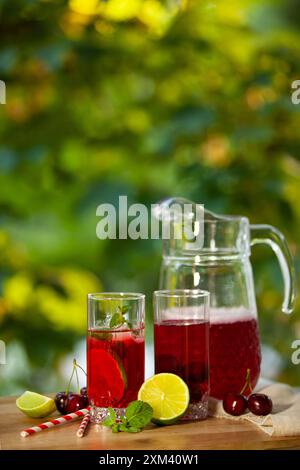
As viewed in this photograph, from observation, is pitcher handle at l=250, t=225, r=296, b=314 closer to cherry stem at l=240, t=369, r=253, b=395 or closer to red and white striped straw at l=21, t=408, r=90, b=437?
cherry stem at l=240, t=369, r=253, b=395

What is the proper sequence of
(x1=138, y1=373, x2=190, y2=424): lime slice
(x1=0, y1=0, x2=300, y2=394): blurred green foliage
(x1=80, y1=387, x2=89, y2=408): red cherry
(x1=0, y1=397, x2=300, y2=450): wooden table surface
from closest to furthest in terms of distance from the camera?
1. (x1=0, y1=397, x2=300, y2=450): wooden table surface
2. (x1=138, y1=373, x2=190, y2=424): lime slice
3. (x1=80, y1=387, x2=89, y2=408): red cherry
4. (x1=0, y1=0, x2=300, y2=394): blurred green foliage

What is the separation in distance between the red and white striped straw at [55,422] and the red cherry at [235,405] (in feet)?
0.74

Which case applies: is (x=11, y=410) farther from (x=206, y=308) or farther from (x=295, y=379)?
(x=295, y=379)

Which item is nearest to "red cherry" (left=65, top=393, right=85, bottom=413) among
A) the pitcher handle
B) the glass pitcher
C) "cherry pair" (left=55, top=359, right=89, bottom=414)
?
"cherry pair" (left=55, top=359, right=89, bottom=414)

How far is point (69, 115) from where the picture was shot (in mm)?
2277

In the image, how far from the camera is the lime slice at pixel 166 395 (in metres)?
1.25

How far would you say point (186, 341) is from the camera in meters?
1.30

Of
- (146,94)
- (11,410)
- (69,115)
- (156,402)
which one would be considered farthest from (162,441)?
(146,94)

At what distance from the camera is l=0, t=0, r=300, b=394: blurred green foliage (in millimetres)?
2088

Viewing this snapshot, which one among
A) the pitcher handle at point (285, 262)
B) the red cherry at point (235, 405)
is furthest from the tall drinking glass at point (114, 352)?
the pitcher handle at point (285, 262)

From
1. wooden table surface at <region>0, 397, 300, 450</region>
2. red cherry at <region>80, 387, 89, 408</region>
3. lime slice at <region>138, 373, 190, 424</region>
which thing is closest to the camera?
wooden table surface at <region>0, 397, 300, 450</region>

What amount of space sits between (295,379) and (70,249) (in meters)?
0.91

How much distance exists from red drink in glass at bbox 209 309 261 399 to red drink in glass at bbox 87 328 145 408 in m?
0.20

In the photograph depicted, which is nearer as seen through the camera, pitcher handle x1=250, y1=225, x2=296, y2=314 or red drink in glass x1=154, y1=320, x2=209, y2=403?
red drink in glass x1=154, y1=320, x2=209, y2=403
